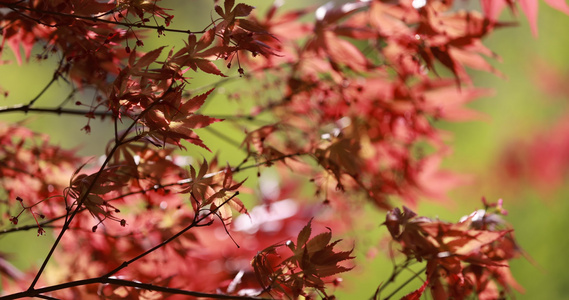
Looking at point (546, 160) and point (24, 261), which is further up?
point (24, 261)

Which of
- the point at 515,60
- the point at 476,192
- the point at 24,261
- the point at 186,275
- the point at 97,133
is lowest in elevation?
the point at 186,275

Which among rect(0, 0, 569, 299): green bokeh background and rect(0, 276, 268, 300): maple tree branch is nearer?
rect(0, 276, 268, 300): maple tree branch

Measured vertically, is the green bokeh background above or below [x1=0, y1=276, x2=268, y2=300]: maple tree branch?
above

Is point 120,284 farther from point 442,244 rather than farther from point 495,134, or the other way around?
point 495,134

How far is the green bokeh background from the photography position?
111 inches

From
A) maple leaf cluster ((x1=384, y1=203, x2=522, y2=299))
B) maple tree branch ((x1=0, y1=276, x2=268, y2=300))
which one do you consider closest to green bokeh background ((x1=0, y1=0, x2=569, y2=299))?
maple leaf cluster ((x1=384, y1=203, x2=522, y2=299))

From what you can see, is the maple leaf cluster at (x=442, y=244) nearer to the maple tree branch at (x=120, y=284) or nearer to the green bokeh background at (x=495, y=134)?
the maple tree branch at (x=120, y=284)

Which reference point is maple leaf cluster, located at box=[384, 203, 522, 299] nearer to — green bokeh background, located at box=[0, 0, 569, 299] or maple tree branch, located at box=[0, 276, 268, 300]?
maple tree branch, located at box=[0, 276, 268, 300]

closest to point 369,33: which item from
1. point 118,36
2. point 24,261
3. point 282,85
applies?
point 282,85

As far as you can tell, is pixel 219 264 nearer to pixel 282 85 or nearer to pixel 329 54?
pixel 282 85

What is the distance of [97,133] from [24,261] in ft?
4.75

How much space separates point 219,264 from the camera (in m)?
1.21

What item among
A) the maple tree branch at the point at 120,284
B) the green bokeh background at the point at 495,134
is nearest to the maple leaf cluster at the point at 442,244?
the maple tree branch at the point at 120,284

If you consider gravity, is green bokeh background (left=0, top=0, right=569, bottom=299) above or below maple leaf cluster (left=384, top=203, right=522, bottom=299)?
above
